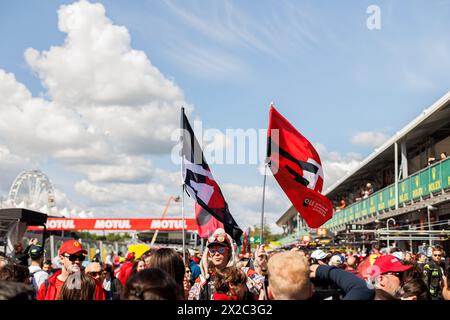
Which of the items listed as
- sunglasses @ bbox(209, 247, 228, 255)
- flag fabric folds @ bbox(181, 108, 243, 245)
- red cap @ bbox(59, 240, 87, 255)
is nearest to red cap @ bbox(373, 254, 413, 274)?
sunglasses @ bbox(209, 247, 228, 255)

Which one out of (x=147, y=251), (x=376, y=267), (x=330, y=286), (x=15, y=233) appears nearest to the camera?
(x=330, y=286)

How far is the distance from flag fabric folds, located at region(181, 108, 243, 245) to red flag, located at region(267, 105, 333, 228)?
1112mm

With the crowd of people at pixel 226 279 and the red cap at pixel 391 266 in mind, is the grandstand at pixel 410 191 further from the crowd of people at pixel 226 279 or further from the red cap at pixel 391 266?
the red cap at pixel 391 266

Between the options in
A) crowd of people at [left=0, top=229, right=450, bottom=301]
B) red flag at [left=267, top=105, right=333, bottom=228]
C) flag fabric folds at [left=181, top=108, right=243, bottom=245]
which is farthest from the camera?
flag fabric folds at [left=181, top=108, right=243, bottom=245]

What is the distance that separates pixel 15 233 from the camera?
15523mm

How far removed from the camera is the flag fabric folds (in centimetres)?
988

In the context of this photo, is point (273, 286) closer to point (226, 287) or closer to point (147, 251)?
point (226, 287)

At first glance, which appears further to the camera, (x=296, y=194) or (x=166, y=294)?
(x=296, y=194)

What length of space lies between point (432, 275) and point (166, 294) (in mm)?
7777

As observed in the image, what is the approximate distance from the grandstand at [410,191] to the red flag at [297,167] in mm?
5956

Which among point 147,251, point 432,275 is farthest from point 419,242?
point 147,251

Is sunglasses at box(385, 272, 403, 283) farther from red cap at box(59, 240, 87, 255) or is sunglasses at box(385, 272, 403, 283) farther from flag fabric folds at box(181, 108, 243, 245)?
flag fabric folds at box(181, 108, 243, 245)

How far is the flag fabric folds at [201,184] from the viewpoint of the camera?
9.88 m

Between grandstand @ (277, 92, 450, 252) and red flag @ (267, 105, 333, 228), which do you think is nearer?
red flag @ (267, 105, 333, 228)
